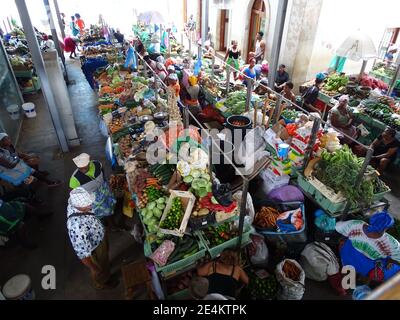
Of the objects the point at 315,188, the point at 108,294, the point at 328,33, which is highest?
the point at 328,33

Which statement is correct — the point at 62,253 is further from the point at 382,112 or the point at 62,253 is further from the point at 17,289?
the point at 382,112

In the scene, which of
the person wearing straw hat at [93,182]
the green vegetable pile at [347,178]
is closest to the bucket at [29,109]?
the person wearing straw hat at [93,182]

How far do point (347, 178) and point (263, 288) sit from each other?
1.83 m

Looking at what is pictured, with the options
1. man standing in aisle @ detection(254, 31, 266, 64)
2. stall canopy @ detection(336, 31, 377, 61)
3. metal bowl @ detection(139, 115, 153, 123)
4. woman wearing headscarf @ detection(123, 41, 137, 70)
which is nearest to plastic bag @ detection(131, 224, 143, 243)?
metal bowl @ detection(139, 115, 153, 123)

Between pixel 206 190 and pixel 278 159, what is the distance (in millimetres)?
1795

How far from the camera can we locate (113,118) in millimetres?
5699

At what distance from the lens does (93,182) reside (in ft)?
11.8

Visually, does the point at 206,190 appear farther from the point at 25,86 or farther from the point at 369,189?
→ the point at 25,86

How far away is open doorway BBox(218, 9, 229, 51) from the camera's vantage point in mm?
15086

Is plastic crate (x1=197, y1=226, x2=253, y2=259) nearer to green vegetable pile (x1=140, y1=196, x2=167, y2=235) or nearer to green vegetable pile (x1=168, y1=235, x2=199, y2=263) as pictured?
green vegetable pile (x1=168, y1=235, x2=199, y2=263)

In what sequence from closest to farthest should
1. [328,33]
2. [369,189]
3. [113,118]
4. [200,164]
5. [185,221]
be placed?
[185,221] < [200,164] < [369,189] < [113,118] < [328,33]

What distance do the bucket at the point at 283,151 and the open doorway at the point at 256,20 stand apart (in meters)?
8.29

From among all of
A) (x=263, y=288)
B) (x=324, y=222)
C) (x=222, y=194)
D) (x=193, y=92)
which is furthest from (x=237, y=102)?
(x=263, y=288)
